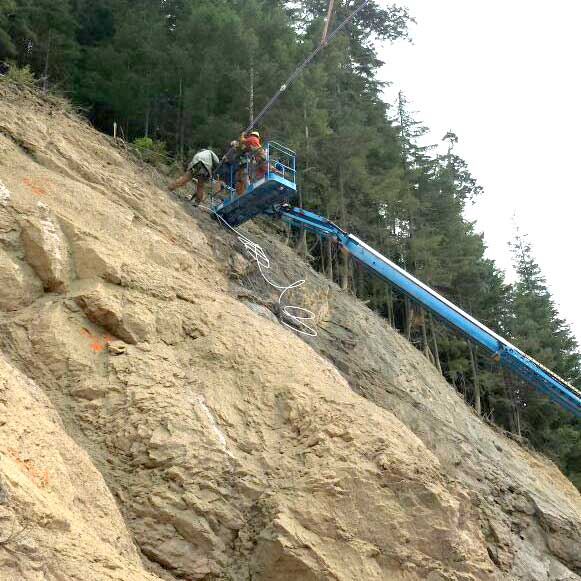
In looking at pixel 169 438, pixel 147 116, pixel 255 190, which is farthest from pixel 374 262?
pixel 169 438

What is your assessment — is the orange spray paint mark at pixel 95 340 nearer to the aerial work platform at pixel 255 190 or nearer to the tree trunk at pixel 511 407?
the aerial work platform at pixel 255 190

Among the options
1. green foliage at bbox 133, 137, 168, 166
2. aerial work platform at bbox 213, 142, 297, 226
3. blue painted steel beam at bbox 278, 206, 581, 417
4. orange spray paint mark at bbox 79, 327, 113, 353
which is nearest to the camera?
orange spray paint mark at bbox 79, 327, 113, 353

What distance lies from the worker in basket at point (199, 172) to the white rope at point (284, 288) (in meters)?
0.41

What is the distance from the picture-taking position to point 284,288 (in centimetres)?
1404

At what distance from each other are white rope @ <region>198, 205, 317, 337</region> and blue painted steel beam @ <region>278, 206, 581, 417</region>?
149cm

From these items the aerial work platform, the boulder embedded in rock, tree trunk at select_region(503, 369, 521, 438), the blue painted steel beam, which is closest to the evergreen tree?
tree trunk at select_region(503, 369, 521, 438)

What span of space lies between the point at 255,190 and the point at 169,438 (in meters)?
7.84

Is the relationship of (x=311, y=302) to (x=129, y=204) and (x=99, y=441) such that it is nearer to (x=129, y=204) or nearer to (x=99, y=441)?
(x=129, y=204)

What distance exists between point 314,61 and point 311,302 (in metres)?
12.8

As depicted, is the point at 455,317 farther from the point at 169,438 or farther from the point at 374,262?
the point at 169,438

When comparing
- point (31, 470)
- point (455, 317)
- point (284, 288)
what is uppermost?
point (455, 317)

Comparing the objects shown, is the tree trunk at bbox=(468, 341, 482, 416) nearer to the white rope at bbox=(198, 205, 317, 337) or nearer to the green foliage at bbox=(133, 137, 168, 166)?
the white rope at bbox=(198, 205, 317, 337)

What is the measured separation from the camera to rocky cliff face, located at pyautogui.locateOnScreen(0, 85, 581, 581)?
5.46m

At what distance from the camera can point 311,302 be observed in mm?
14977
